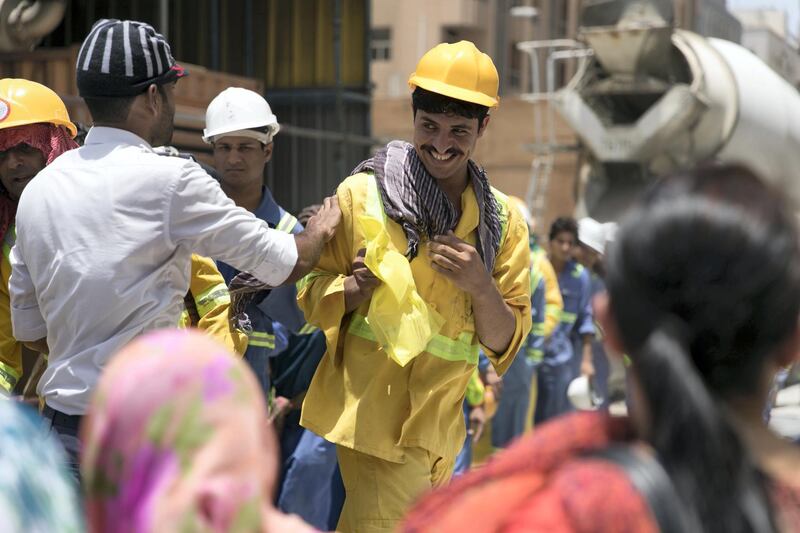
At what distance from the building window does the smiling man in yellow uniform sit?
30.7 m

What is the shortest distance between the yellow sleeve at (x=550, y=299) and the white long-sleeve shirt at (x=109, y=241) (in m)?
6.24

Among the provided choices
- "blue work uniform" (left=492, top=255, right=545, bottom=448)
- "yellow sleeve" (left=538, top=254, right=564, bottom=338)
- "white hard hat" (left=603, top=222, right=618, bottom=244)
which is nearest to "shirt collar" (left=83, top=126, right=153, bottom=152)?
"white hard hat" (left=603, top=222, right=618, bottom=244)

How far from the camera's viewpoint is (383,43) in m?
34.7

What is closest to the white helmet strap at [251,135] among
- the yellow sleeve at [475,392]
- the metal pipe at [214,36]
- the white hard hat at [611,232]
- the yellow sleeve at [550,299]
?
the white hard hat at [611,232]

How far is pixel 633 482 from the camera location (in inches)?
65.4

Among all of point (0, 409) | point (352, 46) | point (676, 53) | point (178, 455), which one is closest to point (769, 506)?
point (178, 455)

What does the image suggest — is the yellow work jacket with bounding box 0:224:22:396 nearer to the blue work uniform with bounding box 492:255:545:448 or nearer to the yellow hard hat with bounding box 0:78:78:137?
the yellow hard hat with bounding box 0:78:78:137

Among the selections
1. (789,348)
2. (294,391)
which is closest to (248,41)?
(294,391)

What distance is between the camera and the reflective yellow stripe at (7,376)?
12.5 ft

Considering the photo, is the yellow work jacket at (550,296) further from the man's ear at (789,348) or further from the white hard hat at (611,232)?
the man's ear at (789,348)

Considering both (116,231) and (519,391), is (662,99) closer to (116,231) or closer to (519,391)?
(519,391)

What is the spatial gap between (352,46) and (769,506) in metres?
11.0

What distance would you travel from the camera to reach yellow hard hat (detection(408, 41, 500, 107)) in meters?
4.10

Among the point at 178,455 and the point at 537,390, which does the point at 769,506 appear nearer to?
the point at 178,455
